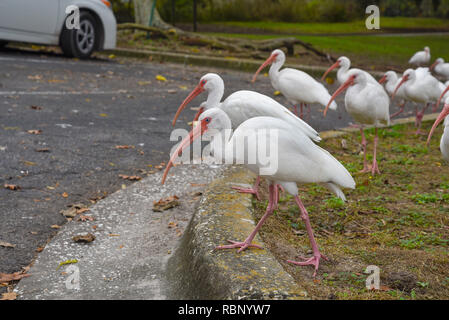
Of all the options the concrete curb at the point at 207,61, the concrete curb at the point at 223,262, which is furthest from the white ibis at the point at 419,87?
the concrete curb at the point at 223,262

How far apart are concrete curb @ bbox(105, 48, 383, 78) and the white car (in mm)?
1193

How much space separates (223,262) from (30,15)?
28.7ft

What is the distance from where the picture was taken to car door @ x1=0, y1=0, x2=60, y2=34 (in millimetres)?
9969

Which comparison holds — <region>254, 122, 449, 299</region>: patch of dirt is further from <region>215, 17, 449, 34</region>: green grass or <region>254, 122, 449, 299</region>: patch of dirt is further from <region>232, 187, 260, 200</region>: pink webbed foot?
<region>215, 17, 449, 34</region>: green grass

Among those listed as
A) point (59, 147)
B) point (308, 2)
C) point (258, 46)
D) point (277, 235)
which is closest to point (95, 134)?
point (59, 147)

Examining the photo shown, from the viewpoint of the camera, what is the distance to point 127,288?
315 centimetres

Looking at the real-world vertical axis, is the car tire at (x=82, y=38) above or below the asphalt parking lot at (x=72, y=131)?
above

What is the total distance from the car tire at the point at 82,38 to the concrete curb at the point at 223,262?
7941 millimetres

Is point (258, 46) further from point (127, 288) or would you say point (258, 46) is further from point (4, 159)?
point (127, 288)

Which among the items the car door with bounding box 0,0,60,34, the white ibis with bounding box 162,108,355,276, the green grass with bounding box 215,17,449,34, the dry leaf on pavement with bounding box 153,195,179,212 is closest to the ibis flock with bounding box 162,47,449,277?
the white ibis with bounding box 162,108,355,276

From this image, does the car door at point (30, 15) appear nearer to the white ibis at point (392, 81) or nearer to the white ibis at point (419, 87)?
the white ibis at point (392, 81)

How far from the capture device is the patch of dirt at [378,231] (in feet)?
9.58

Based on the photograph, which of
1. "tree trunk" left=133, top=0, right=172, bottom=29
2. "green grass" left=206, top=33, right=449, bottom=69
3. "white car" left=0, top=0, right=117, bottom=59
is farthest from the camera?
"tree trunk" left=133, top=0, right=172, bottom=29
